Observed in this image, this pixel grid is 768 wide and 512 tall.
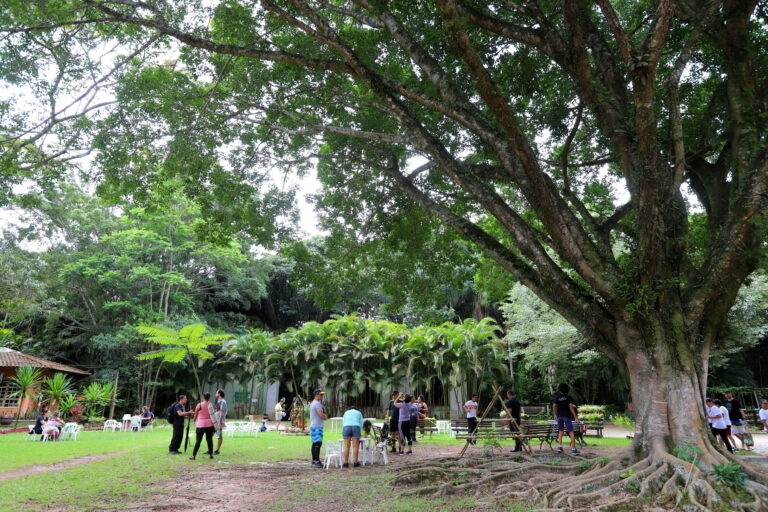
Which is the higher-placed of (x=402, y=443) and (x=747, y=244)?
(x=747, y=244)

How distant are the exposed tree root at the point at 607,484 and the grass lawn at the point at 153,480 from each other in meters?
0.45

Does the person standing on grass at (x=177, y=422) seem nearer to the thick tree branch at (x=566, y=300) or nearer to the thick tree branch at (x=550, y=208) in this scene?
the thick tree branch at (x=566, y=300)

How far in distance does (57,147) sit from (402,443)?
394 inches

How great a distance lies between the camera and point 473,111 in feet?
23.5

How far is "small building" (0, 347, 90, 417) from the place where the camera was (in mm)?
22000

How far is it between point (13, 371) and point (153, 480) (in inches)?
807

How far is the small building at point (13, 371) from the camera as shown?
2200 centimetres

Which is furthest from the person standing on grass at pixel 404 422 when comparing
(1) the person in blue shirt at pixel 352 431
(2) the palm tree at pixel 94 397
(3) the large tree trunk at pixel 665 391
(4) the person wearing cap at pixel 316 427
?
(2) the palm tree at pixel 94 397

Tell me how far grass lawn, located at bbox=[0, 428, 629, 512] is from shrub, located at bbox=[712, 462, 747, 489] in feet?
7.51

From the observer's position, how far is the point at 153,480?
7.81m

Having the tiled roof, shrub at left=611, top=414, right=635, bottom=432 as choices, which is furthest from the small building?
shrub at left=611, top=414, right=635, bottom=432

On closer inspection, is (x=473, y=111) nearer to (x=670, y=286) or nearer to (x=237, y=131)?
(x=670, y=286)

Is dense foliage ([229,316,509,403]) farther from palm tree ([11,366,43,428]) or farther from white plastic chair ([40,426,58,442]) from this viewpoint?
white plastic chair ([40,426,58,442])

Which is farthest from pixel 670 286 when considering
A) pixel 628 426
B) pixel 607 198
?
pixel 628 426
